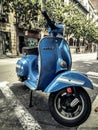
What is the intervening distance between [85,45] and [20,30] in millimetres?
31796

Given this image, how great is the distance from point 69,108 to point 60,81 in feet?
1.44

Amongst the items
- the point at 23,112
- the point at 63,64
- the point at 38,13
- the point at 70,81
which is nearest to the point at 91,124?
the point at 70,81

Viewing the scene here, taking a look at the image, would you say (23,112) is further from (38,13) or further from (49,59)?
(38,13)

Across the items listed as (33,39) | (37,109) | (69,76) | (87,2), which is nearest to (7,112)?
(37,109)

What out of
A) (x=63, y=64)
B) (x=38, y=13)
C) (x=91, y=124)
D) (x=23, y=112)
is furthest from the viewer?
(x=38, y=13)

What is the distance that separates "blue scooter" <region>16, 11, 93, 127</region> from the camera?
12.7ft

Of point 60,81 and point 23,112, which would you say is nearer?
point 60,81

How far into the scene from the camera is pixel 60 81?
154 inches

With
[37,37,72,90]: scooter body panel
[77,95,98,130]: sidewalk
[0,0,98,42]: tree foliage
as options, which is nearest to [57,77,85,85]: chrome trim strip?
[37,37,72,90]: scooter body panel

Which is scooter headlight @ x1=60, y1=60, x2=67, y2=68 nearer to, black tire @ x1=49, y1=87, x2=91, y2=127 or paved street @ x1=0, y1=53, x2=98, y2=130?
black tire @ x1=49, y1=87, x2=91, y2=127

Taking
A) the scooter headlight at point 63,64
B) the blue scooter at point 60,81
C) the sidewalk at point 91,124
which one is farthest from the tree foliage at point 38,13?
the sidewalk at point 91,124

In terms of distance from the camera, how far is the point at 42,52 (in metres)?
4.30

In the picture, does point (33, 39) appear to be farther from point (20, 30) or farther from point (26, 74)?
point (26, 74)

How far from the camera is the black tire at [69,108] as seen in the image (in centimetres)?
387
